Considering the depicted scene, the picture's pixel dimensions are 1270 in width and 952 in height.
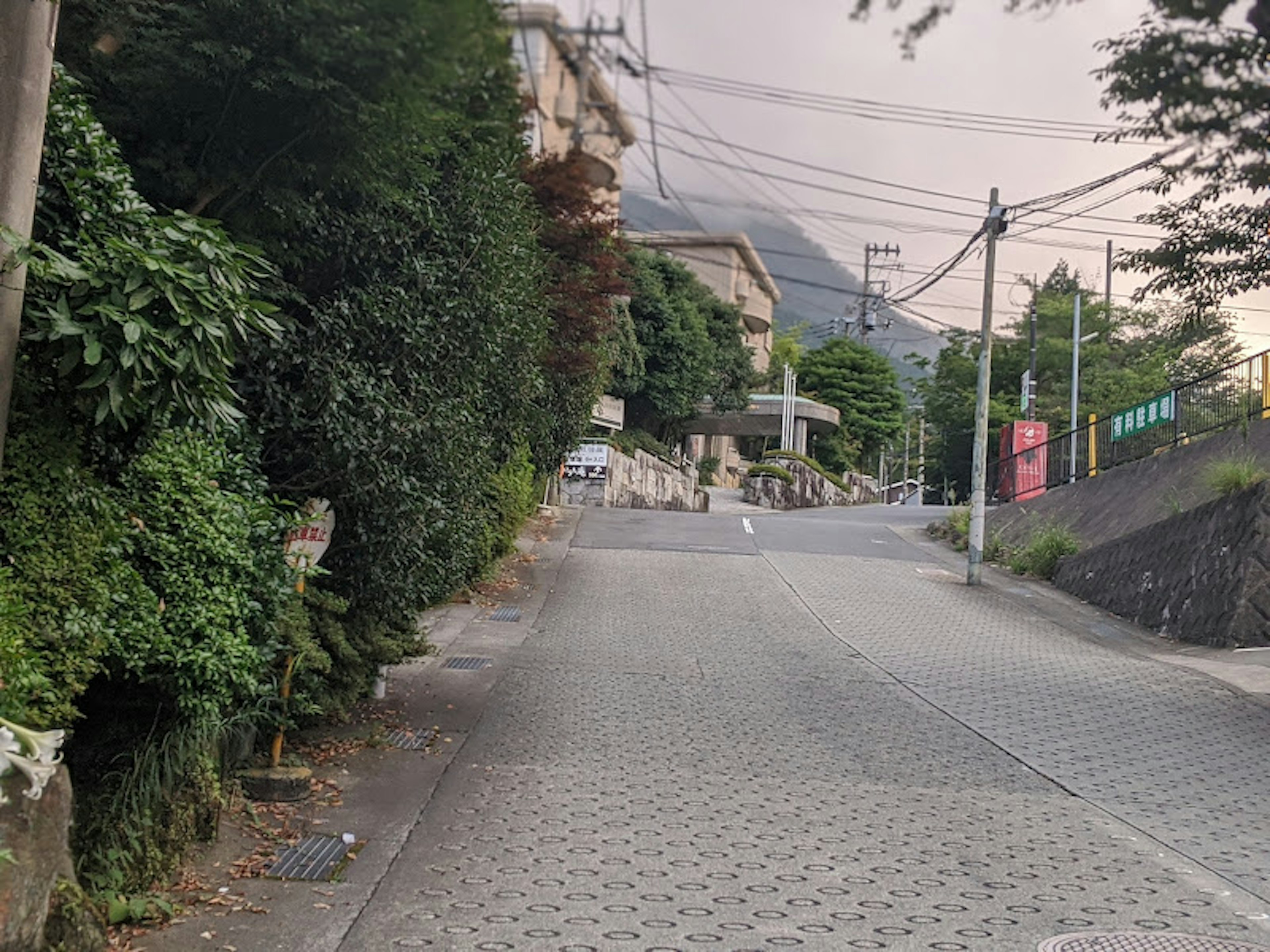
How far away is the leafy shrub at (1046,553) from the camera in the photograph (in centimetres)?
2030

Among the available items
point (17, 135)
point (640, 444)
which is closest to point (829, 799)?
point (17, 135)

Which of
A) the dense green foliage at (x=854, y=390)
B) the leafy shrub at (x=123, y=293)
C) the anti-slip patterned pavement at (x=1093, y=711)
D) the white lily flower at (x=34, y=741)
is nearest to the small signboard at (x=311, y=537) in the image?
the leafy shrub at (x=123, y=293)

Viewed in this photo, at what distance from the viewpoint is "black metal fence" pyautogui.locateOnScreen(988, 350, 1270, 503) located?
58.5 feet

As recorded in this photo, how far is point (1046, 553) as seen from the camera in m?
20.5

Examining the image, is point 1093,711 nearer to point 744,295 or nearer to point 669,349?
point 669,349

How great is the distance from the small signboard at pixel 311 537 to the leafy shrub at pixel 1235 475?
1231 centimetres

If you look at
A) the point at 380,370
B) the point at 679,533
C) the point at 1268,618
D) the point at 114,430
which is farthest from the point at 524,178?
the point at 679,533

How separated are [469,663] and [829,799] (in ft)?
17.5

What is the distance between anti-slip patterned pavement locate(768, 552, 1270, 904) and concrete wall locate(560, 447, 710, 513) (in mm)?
14040

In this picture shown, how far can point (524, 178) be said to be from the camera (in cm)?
915

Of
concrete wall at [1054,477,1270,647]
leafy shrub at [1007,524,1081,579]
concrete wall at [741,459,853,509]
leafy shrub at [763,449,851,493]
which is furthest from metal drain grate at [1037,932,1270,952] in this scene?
leafy shrub at [763,449,851,493]

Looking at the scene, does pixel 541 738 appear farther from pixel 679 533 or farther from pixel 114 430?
pixel 679 533

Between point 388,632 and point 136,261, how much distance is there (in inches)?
200

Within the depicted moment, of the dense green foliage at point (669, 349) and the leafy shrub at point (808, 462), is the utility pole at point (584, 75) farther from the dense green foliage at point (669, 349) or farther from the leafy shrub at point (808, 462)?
the leafy shrub at point (808, 462)
